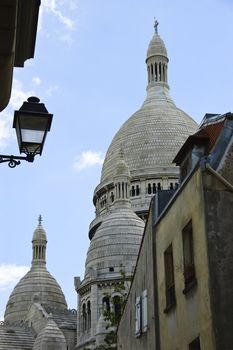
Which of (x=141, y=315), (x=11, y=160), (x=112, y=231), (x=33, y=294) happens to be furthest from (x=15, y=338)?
(x=11, y=160)

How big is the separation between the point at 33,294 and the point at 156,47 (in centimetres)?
3758

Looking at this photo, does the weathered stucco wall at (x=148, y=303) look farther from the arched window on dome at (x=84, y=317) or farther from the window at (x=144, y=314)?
the arched window on dome at (x=84, y=317)

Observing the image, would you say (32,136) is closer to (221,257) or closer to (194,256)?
(221,257)

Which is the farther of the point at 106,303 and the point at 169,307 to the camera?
the point at 106,303

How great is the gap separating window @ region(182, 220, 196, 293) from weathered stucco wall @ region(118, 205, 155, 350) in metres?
2.77

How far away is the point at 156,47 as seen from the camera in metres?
102

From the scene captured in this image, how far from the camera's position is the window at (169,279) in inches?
661

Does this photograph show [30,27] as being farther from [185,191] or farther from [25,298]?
[25,298]

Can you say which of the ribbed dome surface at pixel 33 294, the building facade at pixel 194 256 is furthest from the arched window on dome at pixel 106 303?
the building facade at pixel 194 256

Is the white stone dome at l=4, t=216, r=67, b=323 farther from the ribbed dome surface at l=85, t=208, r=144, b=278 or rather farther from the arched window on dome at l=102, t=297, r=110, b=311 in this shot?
the arched window on dome at l=102, t=297, r=110, b=311

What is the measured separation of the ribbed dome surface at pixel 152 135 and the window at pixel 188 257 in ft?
237

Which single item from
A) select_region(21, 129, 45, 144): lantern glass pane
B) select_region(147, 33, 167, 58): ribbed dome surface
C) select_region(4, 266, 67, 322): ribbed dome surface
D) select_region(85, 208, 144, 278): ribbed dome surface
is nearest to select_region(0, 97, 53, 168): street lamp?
select_region(21, 129, 45, 144): lantern glass pane

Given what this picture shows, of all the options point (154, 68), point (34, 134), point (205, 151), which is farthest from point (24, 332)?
point (34, 134)

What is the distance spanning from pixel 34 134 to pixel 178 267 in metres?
8.14
